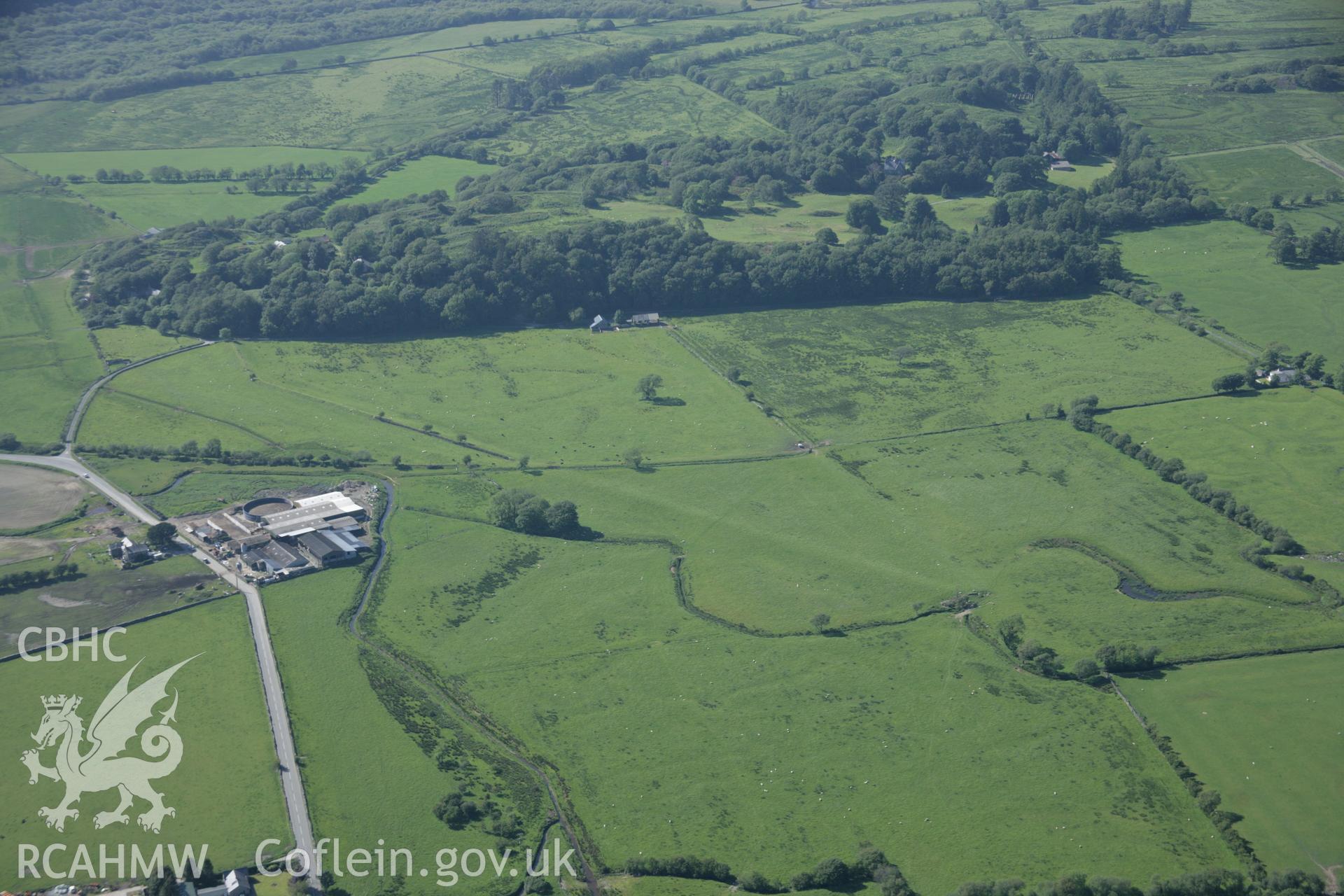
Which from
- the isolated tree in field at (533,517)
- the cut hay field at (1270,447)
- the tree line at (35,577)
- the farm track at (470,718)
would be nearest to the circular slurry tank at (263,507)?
the farm track at (470,718)

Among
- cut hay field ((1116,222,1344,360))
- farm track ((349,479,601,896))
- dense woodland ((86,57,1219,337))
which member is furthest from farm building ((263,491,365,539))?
cut hay field ((1116,222,1344,360))

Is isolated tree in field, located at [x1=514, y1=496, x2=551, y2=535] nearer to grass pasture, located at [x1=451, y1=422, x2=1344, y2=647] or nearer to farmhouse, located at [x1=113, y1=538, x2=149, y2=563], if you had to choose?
grass pasture, located at [x1=451, y1=422, x2=1344, y2=647]

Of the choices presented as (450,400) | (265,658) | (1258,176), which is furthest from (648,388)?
(1258,176)

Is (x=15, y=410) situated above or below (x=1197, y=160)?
below

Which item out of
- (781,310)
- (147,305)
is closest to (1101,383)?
(781,310)

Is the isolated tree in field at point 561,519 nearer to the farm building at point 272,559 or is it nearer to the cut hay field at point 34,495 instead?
the farm building at point 272,559

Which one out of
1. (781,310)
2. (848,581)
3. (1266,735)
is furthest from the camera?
(781,310)

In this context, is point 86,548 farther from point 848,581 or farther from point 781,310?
point 781,310

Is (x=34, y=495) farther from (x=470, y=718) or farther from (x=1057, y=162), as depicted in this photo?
(x=1057, y=162)
